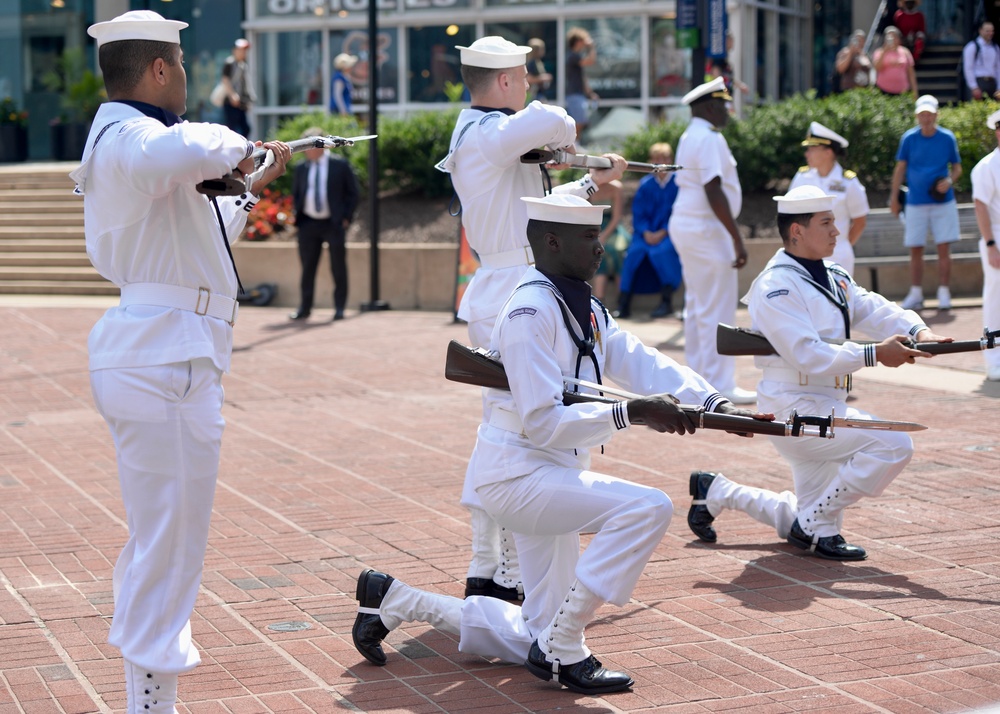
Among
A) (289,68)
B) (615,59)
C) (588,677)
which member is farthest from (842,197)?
(289,68)

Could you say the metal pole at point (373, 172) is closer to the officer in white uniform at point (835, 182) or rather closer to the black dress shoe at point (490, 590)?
the officer in white uniform at point (835, 182)

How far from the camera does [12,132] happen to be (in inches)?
1098

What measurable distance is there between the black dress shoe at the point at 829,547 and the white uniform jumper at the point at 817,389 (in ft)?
0.13

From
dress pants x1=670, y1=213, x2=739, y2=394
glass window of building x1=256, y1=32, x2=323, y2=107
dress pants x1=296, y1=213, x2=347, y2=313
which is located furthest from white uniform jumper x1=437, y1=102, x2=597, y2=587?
glass window of building x1=256, y1=32, x2=323, y2=107

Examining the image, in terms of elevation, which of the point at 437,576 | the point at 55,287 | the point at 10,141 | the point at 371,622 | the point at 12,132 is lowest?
the point at 437,576

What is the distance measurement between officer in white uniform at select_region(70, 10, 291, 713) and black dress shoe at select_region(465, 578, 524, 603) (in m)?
1.76

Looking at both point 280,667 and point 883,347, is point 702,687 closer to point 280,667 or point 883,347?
point 280,667

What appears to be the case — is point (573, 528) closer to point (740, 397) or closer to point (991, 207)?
point (740, 397)

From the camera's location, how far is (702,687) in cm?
470

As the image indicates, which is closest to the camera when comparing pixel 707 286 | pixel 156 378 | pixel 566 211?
pixel 156 378

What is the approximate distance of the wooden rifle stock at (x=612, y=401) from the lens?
4473 millimetres

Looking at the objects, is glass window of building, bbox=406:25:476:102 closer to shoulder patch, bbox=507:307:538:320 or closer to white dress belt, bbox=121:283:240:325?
shoulder patch, bbox=507:307:538:320

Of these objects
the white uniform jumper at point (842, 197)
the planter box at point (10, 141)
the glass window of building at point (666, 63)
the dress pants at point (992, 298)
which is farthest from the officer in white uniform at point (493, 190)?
the planter box at point (10, 141)

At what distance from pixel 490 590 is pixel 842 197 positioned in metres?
6.58
